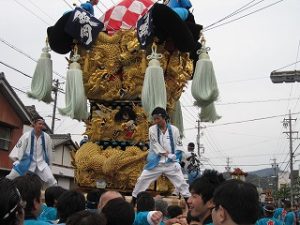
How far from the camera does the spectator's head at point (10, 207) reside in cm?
176

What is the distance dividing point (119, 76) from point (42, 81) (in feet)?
4.34

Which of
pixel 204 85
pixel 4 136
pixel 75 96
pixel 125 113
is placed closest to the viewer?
pixel 204 85

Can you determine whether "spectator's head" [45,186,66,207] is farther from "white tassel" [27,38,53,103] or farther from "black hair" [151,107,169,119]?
"white tassel" [27,38,53,103]

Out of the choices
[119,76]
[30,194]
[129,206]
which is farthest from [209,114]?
[30,194]

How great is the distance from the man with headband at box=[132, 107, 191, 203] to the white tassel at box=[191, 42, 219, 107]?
795mm

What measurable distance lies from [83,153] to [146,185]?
61.3 inches

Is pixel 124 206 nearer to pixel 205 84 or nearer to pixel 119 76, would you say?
pixel 205 84

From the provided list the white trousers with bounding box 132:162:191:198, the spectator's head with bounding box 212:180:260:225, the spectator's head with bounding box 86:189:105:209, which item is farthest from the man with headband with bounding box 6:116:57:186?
the spectator's head with bounding box 212:180:260:225

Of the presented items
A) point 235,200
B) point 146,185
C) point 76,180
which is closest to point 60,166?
point 76,180

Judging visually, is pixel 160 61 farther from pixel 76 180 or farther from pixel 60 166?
pixel 60 166

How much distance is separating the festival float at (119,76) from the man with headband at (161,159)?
2.52ft

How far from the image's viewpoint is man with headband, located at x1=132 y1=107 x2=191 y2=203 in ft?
20.6

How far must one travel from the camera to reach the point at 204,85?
690cm

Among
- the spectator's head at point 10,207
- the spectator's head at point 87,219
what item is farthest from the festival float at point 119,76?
the spectator's head at point 10,207
